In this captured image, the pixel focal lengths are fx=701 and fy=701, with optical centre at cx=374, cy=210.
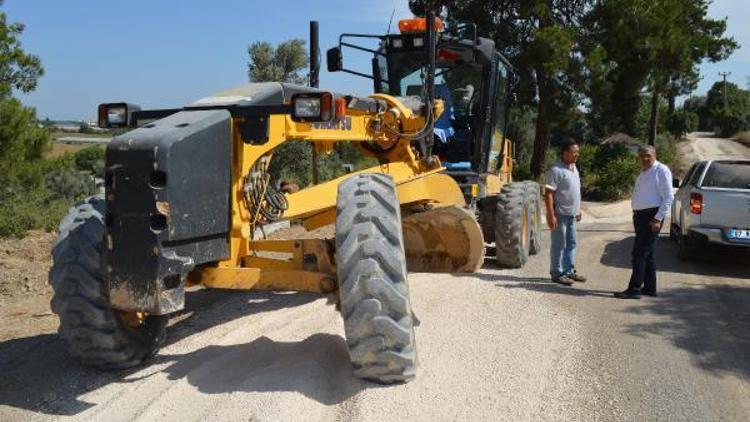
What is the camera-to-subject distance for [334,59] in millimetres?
7625

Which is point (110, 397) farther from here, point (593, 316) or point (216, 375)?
point (593, 316)

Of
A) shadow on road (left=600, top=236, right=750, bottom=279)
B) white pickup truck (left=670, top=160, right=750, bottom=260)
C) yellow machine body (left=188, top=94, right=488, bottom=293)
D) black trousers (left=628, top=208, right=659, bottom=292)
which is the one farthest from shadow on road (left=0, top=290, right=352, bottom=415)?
white pickup truck (left=670, top=160, right=750, bottom=260)

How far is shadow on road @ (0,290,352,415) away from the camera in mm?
4574

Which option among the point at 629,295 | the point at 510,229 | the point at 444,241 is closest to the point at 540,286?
the point at 629,295

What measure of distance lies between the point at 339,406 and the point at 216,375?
1.03 metres

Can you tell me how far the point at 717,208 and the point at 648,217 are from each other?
2.69 metres

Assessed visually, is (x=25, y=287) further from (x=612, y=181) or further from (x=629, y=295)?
(x=612, y=181)

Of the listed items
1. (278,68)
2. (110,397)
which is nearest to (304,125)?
(110,397)

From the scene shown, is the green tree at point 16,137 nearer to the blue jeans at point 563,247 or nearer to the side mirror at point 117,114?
the side mirror at point 117,114

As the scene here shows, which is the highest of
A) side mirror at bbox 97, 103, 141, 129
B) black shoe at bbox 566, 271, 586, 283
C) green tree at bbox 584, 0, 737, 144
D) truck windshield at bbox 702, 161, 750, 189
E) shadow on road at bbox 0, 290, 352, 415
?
green tree at bbox 584, 0, 737, 144

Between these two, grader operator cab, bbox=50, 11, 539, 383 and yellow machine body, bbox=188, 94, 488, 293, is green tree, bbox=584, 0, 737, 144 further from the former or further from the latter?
grader operator cab, bbox=50, 11, 539, 383

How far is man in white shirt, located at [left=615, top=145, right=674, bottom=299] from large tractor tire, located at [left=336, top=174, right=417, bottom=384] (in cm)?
420

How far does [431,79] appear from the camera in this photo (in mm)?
6840

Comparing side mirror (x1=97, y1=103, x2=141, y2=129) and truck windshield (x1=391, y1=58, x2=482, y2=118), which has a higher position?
Answer: truck windshield (x1=391, y1=58, x2=482, y2=118)
